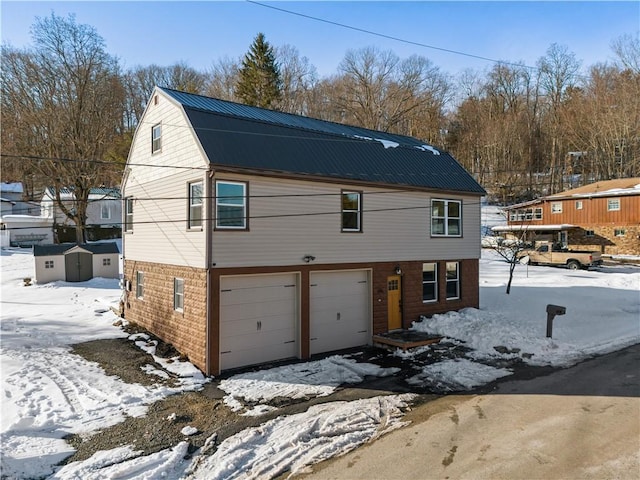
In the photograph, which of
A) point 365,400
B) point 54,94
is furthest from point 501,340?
point 54,94

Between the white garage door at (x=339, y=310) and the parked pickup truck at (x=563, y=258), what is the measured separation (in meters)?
22.2

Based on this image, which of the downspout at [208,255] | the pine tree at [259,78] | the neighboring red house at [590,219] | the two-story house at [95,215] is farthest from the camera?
the pine tree at [259,78]

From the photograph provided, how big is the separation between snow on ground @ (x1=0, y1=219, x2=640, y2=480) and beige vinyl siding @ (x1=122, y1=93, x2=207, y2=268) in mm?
3155

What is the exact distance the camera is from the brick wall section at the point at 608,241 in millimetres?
34375

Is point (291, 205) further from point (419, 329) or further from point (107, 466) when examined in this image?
point (107, 466)

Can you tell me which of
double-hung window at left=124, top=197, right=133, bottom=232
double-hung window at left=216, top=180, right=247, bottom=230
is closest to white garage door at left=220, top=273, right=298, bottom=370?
double-hung window at left=216, top=180, right=247, bottom=230

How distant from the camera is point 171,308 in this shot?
13.0 m

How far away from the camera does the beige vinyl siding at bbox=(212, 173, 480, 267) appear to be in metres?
11.4

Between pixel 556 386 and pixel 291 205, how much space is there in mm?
8256

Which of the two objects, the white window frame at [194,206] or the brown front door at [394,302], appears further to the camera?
the brown front door at [394,302]

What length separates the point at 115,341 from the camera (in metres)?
14.0

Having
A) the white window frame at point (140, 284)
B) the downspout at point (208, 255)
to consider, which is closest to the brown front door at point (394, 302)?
the downspout at point (208, 255)

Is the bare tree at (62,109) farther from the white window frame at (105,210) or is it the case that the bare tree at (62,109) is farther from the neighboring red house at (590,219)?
the neighboring red house at (590,219)

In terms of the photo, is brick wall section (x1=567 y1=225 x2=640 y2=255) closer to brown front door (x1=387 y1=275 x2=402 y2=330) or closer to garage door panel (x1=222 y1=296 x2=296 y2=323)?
brown front door (x1=387 y1=275 x2=402 y2=330)
